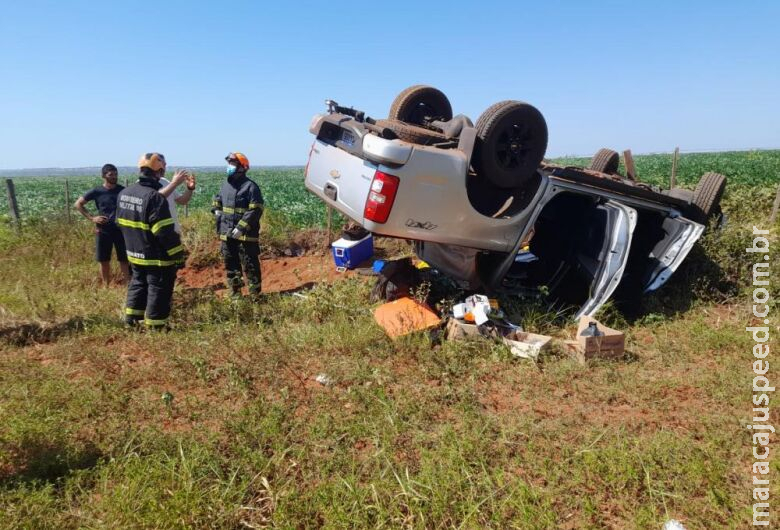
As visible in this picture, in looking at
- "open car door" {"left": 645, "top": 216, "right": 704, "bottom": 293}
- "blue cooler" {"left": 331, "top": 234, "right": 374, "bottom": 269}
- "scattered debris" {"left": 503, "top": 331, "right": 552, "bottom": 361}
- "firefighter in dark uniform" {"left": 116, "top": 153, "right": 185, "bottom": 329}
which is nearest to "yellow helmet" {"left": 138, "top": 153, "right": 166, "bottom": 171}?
"firefighter in dark uniform" {"left": 116, "top": 153, "right": 185, "bottom": 329}

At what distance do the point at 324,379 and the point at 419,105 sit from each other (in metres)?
3.58

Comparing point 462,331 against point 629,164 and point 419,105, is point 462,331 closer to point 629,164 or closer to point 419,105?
point 419,105

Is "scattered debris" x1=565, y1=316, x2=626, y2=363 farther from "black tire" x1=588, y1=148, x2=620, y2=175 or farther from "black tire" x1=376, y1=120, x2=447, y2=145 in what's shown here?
"black tire" x1=588, y1=148, x2=620, y2=175

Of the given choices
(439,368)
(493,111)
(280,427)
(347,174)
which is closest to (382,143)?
(347,174)

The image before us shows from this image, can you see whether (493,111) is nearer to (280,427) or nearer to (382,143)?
(382,143)

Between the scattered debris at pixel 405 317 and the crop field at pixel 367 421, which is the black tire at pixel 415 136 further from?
the crop field at pixel 367 421

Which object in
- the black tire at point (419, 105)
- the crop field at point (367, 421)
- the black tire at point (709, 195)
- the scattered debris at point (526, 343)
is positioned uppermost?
the black tire at point (419, 105)

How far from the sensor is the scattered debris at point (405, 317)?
171 inches

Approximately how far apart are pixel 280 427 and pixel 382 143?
2316 mm

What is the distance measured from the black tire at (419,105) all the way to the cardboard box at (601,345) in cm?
309

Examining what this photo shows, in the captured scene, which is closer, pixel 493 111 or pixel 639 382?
pixel 639 382

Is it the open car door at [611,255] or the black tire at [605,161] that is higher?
the black tire at [605,161]

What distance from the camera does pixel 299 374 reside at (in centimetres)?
377

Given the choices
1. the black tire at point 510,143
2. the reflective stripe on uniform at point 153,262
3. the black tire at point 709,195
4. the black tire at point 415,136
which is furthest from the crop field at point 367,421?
the black tire at point 415,136
